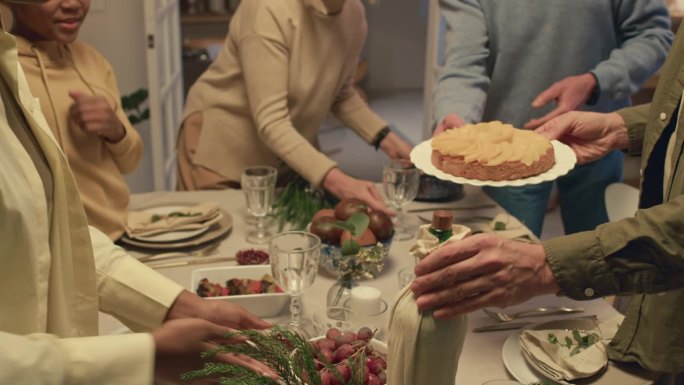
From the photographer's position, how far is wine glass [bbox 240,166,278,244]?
1.79 metres

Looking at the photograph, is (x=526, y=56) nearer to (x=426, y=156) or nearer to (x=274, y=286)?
(x=426, y=156)

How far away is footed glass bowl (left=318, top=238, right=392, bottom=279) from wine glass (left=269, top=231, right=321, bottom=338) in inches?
5.2

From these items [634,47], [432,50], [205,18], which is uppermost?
[634,47]

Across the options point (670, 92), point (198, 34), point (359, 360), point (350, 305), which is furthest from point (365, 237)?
point (198, 34)

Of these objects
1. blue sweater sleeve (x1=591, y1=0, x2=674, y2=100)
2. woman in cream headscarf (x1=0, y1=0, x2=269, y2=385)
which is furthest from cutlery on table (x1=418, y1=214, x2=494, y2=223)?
woman in cream headscarf (x1=0, y1=0, x2=269, y2=385)

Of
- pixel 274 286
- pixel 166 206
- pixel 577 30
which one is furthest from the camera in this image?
pixel 577 30

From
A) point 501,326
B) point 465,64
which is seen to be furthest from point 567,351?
point 465,64

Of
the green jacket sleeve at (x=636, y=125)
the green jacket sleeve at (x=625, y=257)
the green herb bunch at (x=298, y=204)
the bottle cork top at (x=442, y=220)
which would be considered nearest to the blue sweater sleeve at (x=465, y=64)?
the green herb bunch at (x=298, y=204)

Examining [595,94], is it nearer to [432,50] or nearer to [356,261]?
[356,261]

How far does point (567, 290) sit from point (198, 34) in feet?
17.4

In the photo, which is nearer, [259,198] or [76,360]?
[76,360]

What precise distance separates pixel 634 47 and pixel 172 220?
1.43 meters

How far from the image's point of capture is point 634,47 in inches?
85.0

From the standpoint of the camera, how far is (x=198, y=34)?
19.6ft
